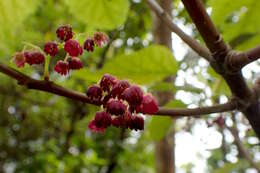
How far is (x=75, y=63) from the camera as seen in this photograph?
1.61ft

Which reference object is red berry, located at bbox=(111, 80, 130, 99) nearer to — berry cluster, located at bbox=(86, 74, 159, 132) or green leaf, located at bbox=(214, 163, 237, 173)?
berry cluster, located at bbox=(86, 74, 159, 132)

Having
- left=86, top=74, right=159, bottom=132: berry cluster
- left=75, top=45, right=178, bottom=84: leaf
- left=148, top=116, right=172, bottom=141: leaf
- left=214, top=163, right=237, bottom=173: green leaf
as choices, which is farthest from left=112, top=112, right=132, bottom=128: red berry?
left=214, top=163, right=237, bottom=173: green leaf

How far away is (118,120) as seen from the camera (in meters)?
0.44

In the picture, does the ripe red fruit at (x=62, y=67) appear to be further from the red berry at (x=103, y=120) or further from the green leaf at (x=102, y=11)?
the green leaf at (x=102, y=11)

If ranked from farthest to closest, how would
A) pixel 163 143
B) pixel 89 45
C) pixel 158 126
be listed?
pixel 163 143 < pixel 158 126 < pixel 89 45

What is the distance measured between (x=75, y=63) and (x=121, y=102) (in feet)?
0.33

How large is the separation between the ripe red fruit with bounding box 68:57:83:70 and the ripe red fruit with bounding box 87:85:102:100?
3.0 inches

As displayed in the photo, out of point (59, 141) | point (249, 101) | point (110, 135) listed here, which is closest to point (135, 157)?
point (110, 135)

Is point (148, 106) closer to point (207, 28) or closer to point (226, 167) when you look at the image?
point (207, 28)

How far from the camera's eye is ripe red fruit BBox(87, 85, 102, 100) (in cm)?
41

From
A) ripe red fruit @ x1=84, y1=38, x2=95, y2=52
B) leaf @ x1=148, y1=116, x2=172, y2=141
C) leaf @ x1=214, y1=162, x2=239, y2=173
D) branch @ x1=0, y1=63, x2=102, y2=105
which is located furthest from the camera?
leaf @ x1=214, y1=162, x2=239, y2=173

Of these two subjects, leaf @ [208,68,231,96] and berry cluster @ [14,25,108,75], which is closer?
berry cluster @ [14,25,108,75]

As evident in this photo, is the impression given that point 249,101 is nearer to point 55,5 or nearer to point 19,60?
point 19,60

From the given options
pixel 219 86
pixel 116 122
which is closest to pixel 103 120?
pixel 116 122
